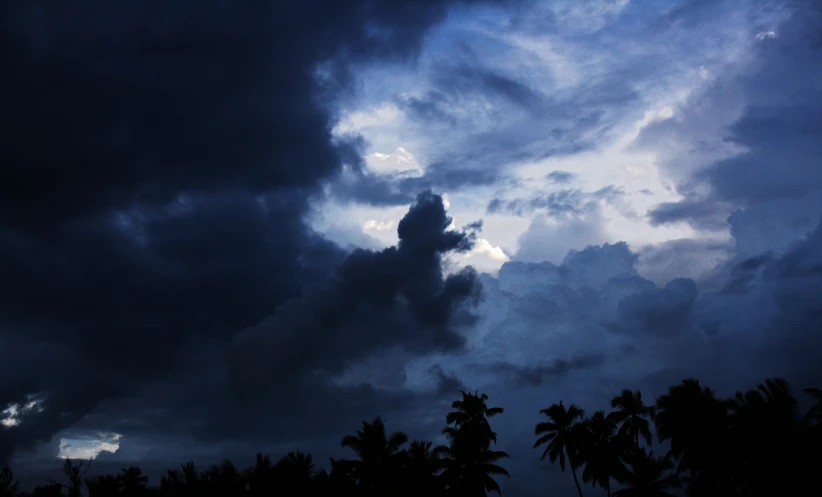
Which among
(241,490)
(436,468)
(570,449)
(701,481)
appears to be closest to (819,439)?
(701,481)

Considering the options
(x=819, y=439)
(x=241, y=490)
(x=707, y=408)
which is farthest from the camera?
(x=707, y=408)

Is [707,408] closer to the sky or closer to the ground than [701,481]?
closer to the sky

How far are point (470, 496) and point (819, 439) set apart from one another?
35.0 m

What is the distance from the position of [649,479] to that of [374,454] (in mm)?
30702

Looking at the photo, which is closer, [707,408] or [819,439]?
[819,439]

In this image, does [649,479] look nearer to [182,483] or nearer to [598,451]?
[598,451]

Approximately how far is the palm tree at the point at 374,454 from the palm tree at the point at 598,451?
21547mm

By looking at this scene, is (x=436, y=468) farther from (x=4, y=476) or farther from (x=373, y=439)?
(x=4, y=476)

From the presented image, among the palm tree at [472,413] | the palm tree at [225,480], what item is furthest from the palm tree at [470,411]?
the palm tree at [225,480]

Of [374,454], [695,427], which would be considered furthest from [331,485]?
[695,427]

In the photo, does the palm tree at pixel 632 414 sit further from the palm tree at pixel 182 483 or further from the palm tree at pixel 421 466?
the palm tree at pixel 182 483

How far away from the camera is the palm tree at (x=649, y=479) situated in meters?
64.7

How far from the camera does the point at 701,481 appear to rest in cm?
6662

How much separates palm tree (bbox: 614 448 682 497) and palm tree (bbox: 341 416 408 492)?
2516cm
